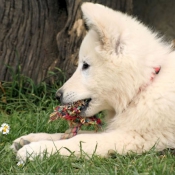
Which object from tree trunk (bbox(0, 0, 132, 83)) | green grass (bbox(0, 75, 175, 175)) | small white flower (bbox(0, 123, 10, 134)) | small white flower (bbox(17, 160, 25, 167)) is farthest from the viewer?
tree trunk (bbox(0, 0, 132, 83))

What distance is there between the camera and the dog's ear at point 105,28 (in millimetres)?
4102

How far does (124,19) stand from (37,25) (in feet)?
7.89

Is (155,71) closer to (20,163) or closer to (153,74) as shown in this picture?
(153,74)

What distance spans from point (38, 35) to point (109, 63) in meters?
2.60

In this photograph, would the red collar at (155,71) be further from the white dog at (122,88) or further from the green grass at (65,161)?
the green grass at (65,161)

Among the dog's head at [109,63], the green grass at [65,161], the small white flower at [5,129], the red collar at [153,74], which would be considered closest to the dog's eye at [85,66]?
the dog's head at [109,63]

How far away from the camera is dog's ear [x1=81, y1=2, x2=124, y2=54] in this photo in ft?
13.5

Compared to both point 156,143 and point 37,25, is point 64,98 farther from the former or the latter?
point 37,25

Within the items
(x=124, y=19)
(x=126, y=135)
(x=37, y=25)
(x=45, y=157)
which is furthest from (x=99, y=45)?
(x=37, y=25)

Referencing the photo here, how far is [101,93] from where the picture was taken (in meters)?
4.27

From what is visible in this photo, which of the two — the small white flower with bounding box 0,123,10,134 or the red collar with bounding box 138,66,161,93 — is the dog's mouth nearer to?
the red collar with bounding box 138,66,161,93

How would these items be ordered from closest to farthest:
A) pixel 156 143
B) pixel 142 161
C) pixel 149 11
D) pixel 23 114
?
pixel 142 161 < pixel 156 143 < pixel 23 114 < pixel 149 11

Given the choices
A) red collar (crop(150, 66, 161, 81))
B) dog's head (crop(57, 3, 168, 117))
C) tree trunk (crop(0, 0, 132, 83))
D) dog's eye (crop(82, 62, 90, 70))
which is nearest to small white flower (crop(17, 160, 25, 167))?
dog's head (crop(57, 3, 168, 117))

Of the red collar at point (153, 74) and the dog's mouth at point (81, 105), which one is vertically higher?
the red collar at point (153, 74)
